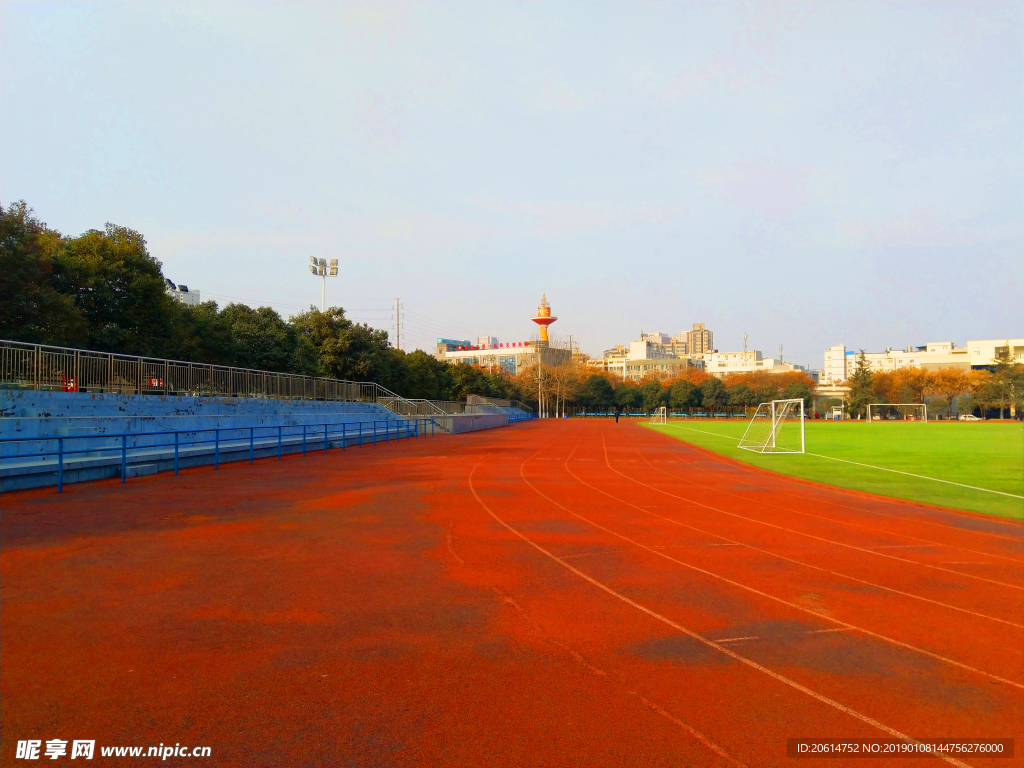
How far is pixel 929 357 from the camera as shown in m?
145

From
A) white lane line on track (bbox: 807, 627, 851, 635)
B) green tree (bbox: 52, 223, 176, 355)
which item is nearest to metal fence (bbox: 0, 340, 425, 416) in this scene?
green tree (bbox: 52, 223, 176, 355)

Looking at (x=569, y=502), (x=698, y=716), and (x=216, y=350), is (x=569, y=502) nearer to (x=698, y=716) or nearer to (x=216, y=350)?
(x=698, y=716)

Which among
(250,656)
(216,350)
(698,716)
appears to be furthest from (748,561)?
(216,350)

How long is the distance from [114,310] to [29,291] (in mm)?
4502

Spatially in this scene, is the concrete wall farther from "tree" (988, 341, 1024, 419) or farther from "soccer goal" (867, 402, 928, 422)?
"tree" (988, 341, 1024, 419)

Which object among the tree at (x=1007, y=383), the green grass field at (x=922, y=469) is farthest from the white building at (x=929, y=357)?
the green grass field at (x=922, y=469)

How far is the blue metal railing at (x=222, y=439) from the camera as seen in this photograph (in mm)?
13023

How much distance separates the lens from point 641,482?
1605 centimetres

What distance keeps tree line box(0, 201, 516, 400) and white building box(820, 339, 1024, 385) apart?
88.4 m

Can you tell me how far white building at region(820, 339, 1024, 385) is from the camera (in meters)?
124

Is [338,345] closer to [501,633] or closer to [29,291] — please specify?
[29,291]

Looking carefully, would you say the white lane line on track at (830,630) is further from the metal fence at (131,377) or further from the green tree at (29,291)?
the green tree at (29,291)

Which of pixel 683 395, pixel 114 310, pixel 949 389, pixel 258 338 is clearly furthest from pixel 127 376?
pixel 949 389

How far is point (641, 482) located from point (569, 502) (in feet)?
13.9
